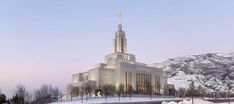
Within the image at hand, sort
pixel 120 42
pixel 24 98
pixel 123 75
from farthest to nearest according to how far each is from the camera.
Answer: pixel 120 42, pixel 123 75, pixel 24 98

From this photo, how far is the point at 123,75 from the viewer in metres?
134

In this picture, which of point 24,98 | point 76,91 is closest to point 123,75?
point 76,91

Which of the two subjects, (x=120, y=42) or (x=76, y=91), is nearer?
(x=76, y=91)

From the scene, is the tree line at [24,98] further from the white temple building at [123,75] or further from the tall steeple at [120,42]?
the tall steeple at [120,42]

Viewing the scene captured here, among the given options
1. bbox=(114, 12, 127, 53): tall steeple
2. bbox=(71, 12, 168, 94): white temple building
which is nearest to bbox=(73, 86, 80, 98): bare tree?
bbox=(71, 12, 168, 94): white temple building

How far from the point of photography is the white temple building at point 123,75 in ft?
436

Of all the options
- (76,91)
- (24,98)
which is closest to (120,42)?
(76,91)

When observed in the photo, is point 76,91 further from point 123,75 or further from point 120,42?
point 120,42

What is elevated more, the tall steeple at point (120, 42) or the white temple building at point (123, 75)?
the tall steeple at point (120, 42)

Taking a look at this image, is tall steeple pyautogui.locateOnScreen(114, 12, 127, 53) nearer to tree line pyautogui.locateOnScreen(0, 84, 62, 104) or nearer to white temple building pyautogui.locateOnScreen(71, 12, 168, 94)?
white temple building pyautogui.locateOnScreen(71, 12, 168, 94)

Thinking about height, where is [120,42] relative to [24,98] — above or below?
above

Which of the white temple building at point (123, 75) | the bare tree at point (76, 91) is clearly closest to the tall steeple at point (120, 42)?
the white temple building at point (123, 75)

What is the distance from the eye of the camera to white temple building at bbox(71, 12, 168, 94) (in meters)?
133

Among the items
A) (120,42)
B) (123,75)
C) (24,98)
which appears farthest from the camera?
(120,42)
